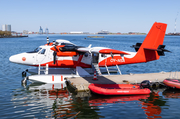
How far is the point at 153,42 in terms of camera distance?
73.3ft

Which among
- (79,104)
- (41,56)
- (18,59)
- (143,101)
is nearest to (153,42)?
(143,101)

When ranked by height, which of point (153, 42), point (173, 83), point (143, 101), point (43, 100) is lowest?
point (43, 100)

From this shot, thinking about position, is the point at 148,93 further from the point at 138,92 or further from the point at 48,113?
the point at 48,113

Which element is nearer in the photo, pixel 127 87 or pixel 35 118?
pixel 35 118

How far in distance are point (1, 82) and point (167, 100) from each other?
648 inches

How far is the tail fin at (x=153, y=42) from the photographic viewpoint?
22.2 meters

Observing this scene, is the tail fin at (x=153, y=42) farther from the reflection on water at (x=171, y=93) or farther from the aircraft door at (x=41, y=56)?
the aircraft door at (x=41, y=56)

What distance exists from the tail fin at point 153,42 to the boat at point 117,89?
610 cm

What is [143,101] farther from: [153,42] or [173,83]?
[153,42]

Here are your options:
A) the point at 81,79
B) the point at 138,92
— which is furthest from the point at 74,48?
the point at 138,92

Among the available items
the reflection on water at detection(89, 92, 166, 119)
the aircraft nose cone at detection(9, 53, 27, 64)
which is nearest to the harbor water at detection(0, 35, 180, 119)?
the reflection on water at detection(89, 92, 166, 119)

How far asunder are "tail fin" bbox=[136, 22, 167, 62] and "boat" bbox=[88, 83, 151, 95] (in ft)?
20.0

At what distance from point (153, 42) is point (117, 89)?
345 inches

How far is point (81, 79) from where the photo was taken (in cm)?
1961
